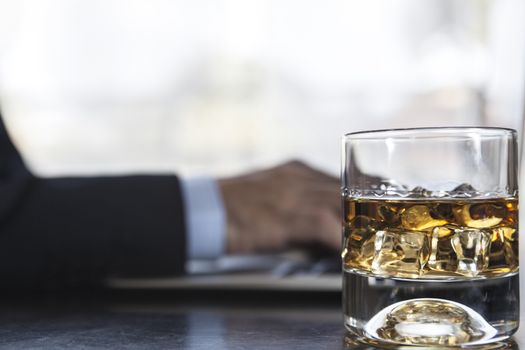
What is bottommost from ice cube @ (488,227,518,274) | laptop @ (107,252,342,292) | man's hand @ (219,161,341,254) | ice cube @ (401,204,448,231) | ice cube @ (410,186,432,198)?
laptop @ (107,252,342,292)

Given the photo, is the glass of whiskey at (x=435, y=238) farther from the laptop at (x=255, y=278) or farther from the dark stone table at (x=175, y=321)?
the laptop at (x=255, y=278)

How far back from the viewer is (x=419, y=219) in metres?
0.42

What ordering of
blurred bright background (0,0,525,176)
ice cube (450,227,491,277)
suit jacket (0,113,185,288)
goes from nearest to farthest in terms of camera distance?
ice cube (450,227,491,277) → suit jacket (0,113,185,288) → blurred bright background (0,0,525,176)

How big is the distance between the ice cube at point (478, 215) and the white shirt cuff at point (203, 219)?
45 cm

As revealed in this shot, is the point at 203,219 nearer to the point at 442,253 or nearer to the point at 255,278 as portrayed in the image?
the point at 255,278

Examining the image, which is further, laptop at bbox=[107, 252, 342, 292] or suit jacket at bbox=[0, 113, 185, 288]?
suit jacket at bbox=[0, 113, 185, 288]

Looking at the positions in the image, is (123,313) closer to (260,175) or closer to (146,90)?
(260,175)

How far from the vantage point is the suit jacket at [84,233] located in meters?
0.79

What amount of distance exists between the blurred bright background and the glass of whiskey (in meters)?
1.90

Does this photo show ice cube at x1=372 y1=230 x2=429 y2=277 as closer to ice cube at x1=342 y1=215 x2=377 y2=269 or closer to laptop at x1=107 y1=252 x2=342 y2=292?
ice cube at x1=342 y1=215 x2=377 y2=269

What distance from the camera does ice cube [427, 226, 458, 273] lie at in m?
0.42

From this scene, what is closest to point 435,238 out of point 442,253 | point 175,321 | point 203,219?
point 442,253

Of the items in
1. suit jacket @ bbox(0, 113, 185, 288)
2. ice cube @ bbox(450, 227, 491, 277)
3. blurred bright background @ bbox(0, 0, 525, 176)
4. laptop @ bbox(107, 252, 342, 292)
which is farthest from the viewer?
blurred bright background @ bbox(0, 0, 525, 176)

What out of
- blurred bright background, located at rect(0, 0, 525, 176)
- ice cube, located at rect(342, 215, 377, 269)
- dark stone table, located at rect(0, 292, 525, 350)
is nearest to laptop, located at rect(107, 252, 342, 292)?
dark stone table, located at rect(0, 292, 525, 350)
